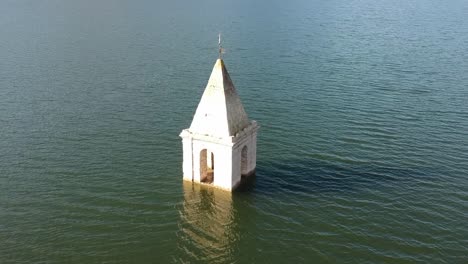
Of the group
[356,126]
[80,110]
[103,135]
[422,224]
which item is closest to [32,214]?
[103,135]

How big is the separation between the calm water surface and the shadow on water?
0.65 ft

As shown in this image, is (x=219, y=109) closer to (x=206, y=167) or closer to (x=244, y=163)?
(x=244, y=163)

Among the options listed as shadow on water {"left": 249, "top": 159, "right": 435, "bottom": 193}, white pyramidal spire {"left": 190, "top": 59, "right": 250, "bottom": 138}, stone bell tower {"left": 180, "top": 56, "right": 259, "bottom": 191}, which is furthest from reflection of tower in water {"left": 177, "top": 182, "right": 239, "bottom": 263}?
white pyramidal spire {"left": 190, "top": 59, "right": 250, "bottom": 138}

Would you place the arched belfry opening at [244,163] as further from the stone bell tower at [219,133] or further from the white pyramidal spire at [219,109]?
the white pyramidal spire at [219,109]

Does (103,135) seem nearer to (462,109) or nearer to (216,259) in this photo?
(216,259)

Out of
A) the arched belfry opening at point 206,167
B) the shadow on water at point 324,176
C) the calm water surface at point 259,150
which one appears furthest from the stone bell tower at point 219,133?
the shadow on water at point 324,176

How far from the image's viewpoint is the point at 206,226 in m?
38.0

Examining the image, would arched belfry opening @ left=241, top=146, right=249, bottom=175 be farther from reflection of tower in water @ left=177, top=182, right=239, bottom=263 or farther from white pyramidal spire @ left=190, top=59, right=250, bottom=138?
white pyramidal spire @ left=190, top=59, right=250, bottom=138

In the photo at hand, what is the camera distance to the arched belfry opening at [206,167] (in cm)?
4375

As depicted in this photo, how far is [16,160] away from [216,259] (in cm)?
2613

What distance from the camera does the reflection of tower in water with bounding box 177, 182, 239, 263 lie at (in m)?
34.5

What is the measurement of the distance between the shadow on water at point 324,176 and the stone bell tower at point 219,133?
3.24 m

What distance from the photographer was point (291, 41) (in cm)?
10269

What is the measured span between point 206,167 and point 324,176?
1154 cm
